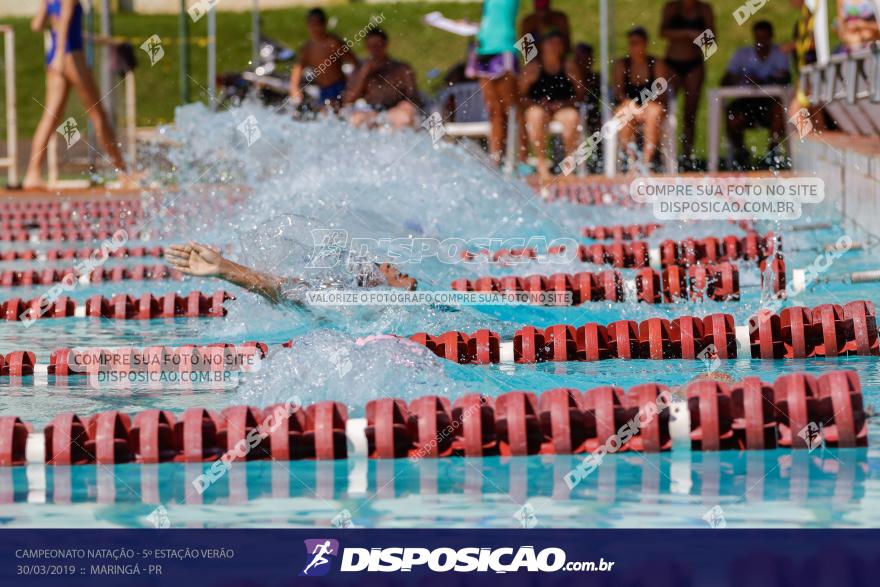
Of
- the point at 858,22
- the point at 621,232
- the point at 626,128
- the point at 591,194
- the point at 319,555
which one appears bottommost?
the point at 319,555

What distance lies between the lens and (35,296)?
7301 mm

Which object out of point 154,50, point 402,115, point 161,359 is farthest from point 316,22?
point 161,359

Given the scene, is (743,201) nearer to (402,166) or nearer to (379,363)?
(402,166)

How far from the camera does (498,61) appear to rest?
37.5 feet

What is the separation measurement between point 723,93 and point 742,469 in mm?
9426

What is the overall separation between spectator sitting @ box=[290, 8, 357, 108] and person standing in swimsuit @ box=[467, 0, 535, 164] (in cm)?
181

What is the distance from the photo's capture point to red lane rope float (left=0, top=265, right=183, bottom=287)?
→ 7.61 meters

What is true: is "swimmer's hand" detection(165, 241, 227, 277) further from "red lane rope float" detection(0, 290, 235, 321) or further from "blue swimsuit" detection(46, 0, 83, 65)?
"blue swimsuit" detection(46, 0, 83, 65)

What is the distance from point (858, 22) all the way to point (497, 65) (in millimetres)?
2988

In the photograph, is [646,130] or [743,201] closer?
[743,201]

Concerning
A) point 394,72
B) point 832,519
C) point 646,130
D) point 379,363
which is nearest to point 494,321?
point 379,363

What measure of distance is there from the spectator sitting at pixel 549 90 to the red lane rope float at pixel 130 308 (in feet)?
19.6

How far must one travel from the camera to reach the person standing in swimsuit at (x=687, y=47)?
464 inches

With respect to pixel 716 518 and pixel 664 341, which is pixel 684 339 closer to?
pixel 664 341
